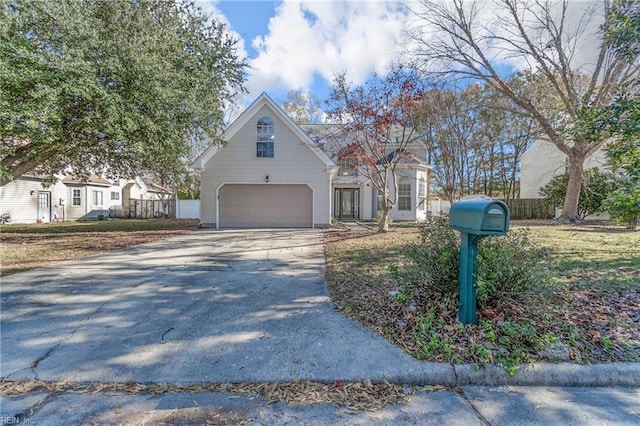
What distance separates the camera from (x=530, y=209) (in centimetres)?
2241

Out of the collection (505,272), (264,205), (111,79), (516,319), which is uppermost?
(111,79)

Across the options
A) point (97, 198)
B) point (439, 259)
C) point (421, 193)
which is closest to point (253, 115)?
point (421, 193)

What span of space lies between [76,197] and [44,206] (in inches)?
106

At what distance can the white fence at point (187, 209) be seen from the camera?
2562 centimetres

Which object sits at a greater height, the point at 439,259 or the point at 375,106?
the point at 375,106

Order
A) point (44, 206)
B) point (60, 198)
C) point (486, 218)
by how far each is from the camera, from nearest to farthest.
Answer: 1. point (486, 218)
2. point (44, 206)
3. point (60, 198)

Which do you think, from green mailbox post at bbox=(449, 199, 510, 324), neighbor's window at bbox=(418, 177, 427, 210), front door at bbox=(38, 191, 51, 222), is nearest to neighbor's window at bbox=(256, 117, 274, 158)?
neighbor's window at bbox=(418, 177, 427, 210)

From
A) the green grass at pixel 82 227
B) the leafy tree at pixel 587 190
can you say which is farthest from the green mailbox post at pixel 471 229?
the leafy tree at pixel 587 190

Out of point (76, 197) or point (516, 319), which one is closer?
point (516, 319)

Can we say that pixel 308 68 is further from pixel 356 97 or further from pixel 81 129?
pixel 81 129

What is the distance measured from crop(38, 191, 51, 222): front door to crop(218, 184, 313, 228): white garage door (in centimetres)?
1434

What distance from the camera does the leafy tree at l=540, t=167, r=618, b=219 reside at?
16953 mm

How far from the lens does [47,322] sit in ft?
13.0

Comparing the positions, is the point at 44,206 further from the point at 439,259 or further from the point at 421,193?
the point at 439,259
